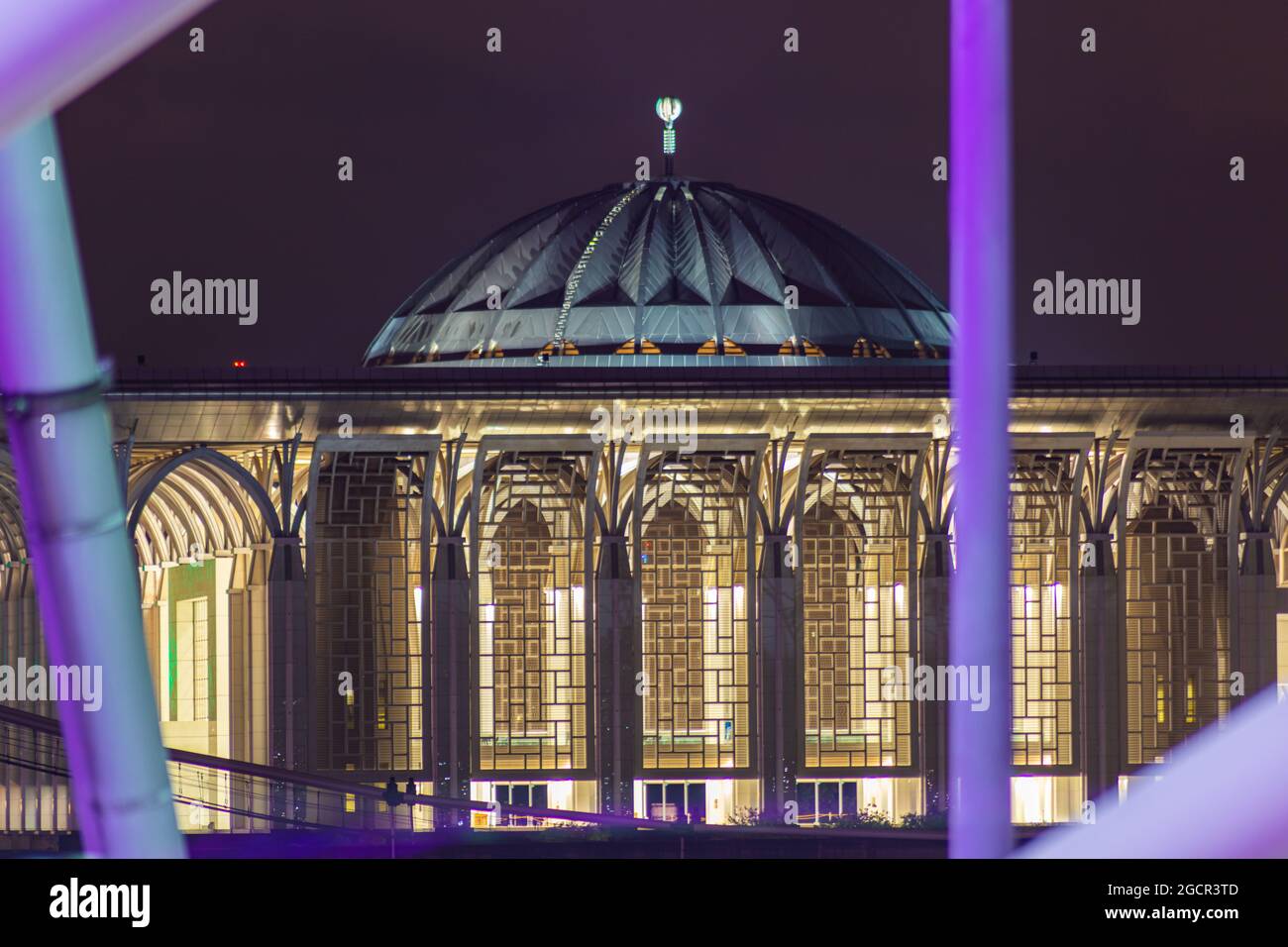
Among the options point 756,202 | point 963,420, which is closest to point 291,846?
point 963,420

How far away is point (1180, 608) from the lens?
51062mm

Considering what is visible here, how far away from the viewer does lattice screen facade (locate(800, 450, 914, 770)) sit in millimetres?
50406

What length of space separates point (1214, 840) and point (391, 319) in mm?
68499

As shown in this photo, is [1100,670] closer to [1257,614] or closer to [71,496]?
[1257,614]

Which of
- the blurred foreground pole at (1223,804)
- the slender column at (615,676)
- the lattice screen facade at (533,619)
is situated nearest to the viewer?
the blurred foreground pole at (1223,804)

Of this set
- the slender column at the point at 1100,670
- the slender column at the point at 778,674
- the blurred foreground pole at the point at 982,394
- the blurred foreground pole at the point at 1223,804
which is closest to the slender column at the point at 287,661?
A: the slender column at the point at 778,674

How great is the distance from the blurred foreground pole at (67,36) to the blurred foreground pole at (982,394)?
2305mm

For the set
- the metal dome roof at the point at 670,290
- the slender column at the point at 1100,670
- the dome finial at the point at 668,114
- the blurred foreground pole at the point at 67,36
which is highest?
the dome finial at the point at 668,114

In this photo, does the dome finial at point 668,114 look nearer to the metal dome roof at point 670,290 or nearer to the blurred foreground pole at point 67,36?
the metal dome roof at point 670,290

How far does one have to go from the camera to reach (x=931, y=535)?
5034 cm

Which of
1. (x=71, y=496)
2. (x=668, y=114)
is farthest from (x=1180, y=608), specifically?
(x=71, y=496)

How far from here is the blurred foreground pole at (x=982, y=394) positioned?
18.6 feet

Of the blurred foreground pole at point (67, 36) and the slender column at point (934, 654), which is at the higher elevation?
the blurred foreground pole at point (67, 36)

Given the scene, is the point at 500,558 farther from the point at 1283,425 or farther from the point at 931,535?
the point at 1283,425
